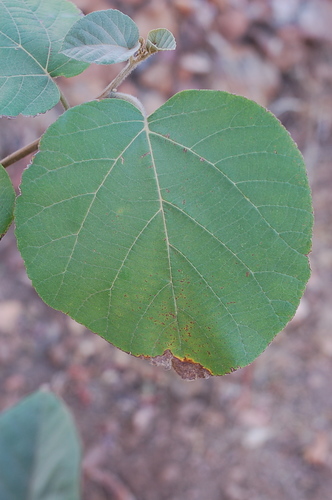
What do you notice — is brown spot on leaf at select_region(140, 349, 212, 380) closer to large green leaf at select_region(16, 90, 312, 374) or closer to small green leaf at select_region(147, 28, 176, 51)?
large green leaf at select_region(16, 90, 312, 374)

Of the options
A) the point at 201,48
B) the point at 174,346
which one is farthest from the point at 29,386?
the point at 201,48

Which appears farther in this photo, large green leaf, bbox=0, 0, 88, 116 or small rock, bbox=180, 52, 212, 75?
small rock, bbox=180, 52, 212, 75

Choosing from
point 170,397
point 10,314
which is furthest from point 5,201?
point 10,314

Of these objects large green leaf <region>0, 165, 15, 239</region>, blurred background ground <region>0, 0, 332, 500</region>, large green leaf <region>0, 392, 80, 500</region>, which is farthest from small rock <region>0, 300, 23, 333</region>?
large green leaf <region>0, 165, 15, 239</region>

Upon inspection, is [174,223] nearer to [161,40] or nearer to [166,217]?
[166,217]

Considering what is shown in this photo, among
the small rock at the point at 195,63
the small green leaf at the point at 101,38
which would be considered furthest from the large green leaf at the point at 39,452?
the small rock at the point at 195,63

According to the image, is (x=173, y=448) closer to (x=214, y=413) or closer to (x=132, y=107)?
(x=214, y=413)

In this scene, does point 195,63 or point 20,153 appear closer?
point 20,153
